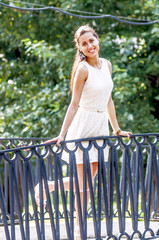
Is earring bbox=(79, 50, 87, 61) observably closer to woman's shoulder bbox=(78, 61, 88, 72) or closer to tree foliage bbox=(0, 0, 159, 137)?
woman's shoulder bbox=(78, 61, 88, 72)

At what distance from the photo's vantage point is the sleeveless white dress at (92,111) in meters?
3.77

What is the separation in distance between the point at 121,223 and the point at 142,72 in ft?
18.2

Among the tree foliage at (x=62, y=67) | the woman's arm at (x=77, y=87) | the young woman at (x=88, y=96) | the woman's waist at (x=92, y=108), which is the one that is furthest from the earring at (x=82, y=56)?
the tree foliage at (x=62, y=67)

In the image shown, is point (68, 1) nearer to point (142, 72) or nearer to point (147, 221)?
point (142, 72)

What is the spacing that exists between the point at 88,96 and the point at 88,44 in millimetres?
424

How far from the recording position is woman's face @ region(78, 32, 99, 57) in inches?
151

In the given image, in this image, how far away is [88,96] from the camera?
12.5ft

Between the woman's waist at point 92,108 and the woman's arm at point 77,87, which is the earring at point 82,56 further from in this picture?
the woman's waist at point 92,108

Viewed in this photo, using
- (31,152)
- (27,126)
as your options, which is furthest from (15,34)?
(31,152)

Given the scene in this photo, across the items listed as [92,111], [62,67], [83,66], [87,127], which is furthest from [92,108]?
[62,67]

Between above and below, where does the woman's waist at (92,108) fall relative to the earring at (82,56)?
below

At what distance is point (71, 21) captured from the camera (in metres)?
9.43

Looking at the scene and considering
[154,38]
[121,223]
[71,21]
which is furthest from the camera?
[71,21]

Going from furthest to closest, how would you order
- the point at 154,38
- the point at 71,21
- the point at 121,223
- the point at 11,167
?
the point at 71,21
the point at 154,38
the point at 121,223
the point at 11,167
